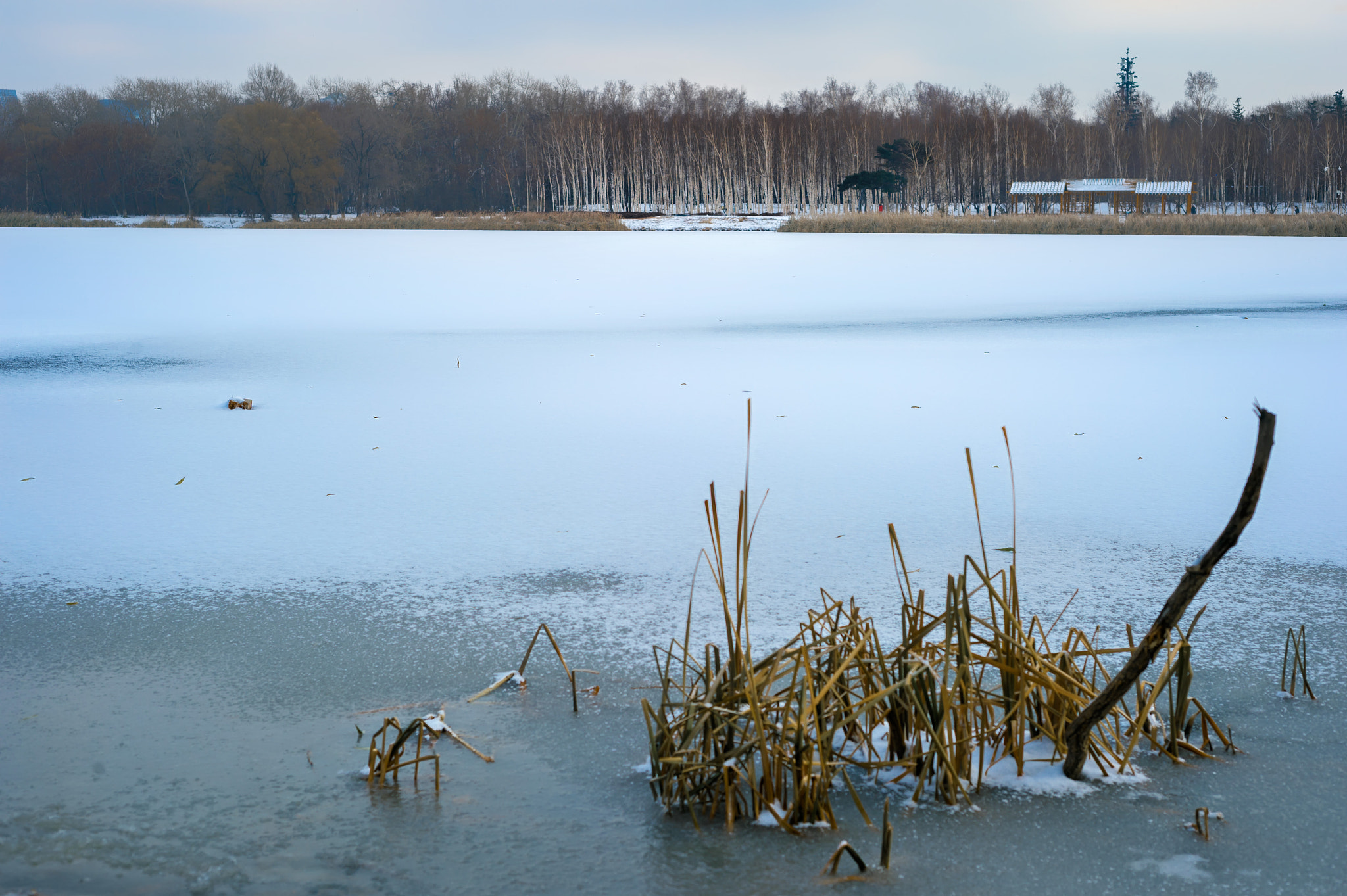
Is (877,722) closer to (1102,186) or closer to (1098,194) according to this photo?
(1102,186)

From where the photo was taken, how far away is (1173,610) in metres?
1.46

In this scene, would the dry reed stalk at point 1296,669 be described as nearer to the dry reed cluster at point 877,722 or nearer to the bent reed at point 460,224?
the dry reed cluster at point 877,722

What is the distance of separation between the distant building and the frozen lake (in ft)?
121

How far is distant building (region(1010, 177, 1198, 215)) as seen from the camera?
44812 mm

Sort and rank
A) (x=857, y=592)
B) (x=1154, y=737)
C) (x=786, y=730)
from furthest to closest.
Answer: (x=857, y=592)
(x=1154, y=737)
(x=786, y=730)

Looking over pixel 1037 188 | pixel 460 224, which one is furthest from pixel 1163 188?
pixel 460 224

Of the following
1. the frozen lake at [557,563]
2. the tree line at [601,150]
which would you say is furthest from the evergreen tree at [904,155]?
the frozen lake at [557,563]

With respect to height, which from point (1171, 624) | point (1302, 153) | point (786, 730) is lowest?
point (786, 730)

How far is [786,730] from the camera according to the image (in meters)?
1.66

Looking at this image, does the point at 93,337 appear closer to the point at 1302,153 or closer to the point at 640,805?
the point at 640,805

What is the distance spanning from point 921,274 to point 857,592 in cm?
1191

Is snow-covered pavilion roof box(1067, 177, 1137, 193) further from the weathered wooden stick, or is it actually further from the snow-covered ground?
the weathered wooden stick

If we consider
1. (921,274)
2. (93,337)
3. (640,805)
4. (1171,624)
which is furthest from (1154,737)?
(921,274)

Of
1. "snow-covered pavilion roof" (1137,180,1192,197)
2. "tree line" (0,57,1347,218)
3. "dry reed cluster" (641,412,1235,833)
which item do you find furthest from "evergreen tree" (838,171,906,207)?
"dry reed cluster" (641,412,1235,833)
